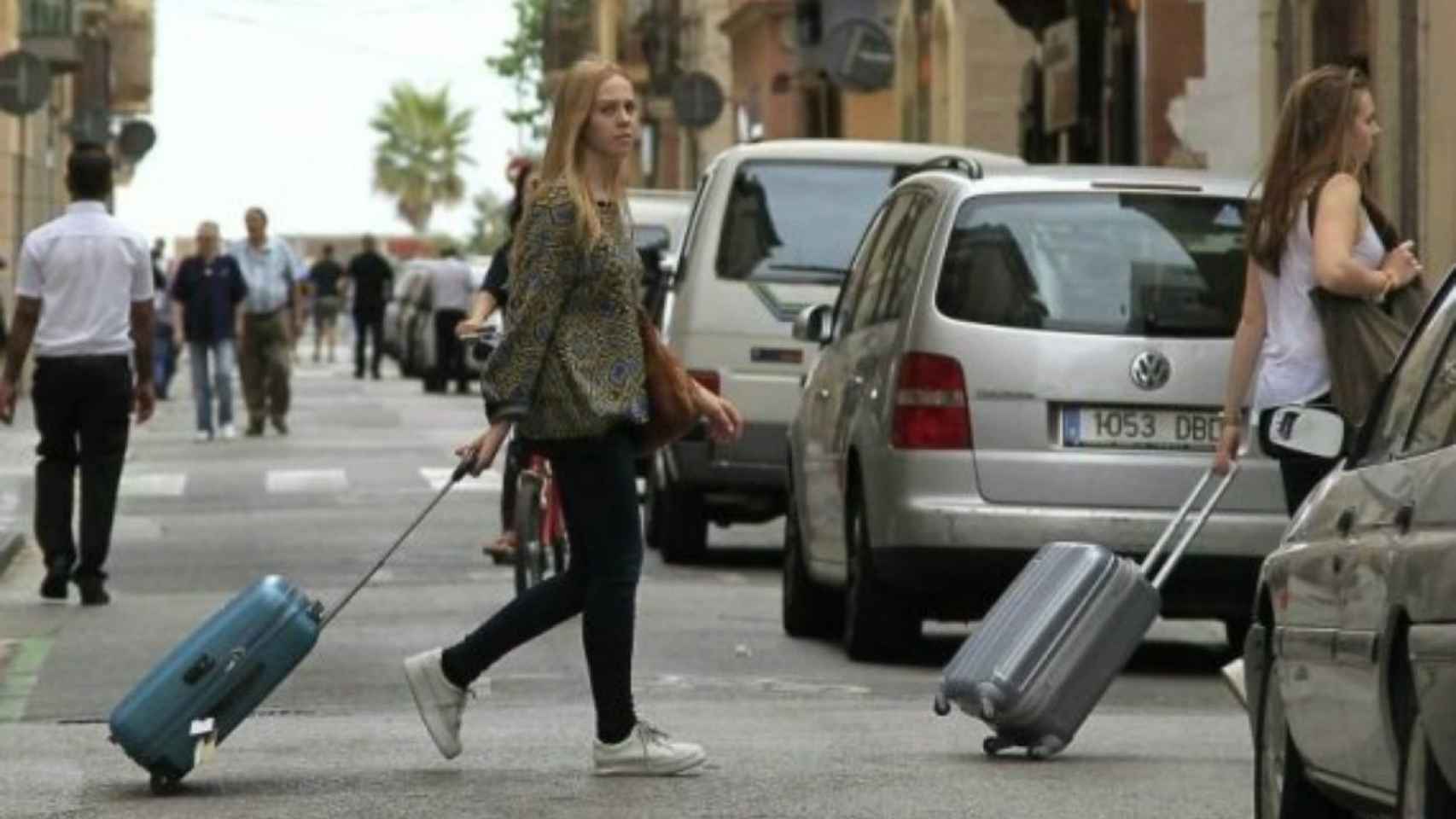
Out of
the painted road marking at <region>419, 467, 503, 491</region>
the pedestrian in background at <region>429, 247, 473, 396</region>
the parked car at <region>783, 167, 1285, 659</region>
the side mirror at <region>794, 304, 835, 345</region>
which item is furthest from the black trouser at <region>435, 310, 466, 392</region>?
the parked car at <region>783, 167, 1285, 659</region>

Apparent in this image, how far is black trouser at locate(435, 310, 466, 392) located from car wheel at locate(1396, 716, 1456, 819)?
156ft

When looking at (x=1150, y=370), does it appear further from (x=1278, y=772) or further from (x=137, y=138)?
(x=137, y=138)

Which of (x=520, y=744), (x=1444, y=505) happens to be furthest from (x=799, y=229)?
(x=1444, y=505)

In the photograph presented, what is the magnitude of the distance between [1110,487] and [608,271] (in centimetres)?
390

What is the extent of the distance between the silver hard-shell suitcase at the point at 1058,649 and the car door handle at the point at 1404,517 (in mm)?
4032

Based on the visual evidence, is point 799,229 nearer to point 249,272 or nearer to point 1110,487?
point 1110,487

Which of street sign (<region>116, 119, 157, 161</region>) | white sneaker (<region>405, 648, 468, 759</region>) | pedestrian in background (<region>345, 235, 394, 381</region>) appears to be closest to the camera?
white sneaker (<region>405, 648, 468, 759</region>)

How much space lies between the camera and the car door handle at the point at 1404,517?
7742mm

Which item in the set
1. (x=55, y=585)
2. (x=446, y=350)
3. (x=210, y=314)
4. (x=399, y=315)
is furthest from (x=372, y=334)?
(x=55, y=585)

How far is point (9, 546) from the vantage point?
→ 2212cm

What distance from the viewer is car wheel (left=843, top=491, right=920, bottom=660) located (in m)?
15.7

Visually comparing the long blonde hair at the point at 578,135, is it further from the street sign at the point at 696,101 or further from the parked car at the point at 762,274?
the street sign at the point at 696,101

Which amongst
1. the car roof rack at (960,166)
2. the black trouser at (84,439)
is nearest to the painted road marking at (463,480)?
the black trouser at (84,439)

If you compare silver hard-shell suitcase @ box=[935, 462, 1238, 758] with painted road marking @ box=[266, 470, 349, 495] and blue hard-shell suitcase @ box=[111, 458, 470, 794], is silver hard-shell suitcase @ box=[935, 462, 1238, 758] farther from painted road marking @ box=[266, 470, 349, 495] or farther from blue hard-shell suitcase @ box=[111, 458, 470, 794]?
painted road marking @ box=[266, 470, 349, 495]
